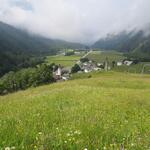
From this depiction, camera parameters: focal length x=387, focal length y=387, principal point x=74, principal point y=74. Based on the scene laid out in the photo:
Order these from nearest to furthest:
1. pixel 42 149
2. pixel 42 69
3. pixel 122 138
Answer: pixel 42 149 → pixel 122 138 → pixel 42 69

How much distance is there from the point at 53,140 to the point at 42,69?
9939 cm

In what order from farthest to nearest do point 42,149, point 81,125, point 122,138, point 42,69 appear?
point 42,69, point 81,125, point 122,138, point 42,149

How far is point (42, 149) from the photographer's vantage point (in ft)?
23.1

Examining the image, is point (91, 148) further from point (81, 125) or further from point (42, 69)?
point (42, 69)

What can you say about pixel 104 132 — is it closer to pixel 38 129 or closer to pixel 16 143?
pixel 38 129

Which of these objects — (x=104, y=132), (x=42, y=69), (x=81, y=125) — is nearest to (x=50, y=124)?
(x=81, y=125)

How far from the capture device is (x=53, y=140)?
7.96m

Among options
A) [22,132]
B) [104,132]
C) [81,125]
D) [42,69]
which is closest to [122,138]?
[104,132]

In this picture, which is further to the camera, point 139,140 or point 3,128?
point 3,128

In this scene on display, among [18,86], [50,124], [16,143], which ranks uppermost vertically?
[16,143]

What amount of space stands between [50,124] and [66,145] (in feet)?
11.5

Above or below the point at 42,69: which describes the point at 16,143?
above

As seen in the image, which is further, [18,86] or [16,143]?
[18,86]

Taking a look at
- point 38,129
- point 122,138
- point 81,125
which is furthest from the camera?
point 81,125
